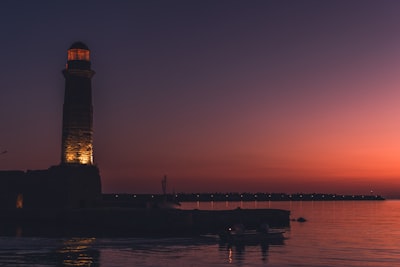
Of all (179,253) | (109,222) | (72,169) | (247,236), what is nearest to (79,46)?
(72,169)

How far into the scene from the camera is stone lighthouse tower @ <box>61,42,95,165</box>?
59094 mm

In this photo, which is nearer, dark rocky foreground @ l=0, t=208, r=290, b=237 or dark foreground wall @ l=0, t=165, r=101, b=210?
dark rocky foreground @ l=0, t=208, r=290, b=237

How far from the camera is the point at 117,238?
159ft

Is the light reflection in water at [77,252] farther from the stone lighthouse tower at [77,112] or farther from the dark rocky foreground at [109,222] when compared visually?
the stone lighthouse tower at [77,112]

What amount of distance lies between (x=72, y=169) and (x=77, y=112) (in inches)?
213

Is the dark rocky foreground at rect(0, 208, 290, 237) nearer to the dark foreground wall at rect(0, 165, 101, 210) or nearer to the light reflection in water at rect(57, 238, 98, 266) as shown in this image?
the dark foreground wall at rect(0, 165, 101, 210)

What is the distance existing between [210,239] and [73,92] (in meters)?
20.0

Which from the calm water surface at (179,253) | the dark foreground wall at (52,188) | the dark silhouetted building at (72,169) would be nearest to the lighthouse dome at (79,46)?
the dark silhouetted building at (72,169)

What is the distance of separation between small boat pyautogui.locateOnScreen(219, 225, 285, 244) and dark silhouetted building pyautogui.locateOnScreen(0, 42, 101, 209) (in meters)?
16.5

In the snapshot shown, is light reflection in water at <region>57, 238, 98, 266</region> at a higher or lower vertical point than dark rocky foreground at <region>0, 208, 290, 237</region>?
lower

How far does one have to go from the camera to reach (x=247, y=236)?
5022 cm

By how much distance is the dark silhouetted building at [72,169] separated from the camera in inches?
2329

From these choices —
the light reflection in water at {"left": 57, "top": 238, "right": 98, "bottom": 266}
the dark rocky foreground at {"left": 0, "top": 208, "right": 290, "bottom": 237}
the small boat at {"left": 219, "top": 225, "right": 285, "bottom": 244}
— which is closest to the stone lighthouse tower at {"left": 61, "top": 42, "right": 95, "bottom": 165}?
the dark rocky foreground at {"left": 0, "top": 208, "right": 290, "bottom": 237}

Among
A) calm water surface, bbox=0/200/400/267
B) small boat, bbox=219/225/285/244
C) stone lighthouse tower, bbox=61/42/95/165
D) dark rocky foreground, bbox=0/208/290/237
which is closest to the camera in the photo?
calm water surface, bbox=0/200/400/267
